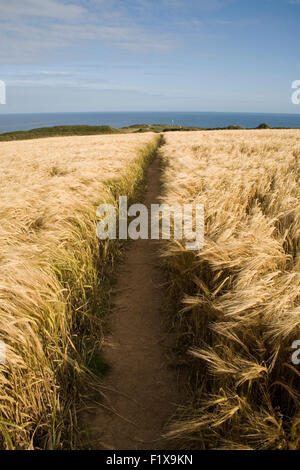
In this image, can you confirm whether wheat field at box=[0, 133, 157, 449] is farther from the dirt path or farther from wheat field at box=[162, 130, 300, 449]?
wheat field at box=[162, 130, 300, 449]

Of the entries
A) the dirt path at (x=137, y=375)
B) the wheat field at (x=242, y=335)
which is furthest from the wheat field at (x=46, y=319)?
the wheat field at (x=242, y=335)

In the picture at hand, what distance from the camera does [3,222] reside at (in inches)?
105

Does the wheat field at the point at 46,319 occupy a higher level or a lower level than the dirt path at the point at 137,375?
higher

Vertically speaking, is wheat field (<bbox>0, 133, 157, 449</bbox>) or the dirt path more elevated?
wheat field (<bbox>0, 133, 157, 449</bbox>)

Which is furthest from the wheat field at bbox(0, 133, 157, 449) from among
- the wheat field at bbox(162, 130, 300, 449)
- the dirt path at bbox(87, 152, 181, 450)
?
the wheat field at bbox(162, 130, 300, 449)

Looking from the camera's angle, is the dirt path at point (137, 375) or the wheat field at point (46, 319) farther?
the dirt path at point (137, 375)

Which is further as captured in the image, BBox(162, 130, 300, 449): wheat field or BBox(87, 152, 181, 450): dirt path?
BBox(87, 152, 181, 450): dirt path

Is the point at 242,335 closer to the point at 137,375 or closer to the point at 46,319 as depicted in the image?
the point at 137,375

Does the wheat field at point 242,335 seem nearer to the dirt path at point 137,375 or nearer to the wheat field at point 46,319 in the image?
the dirt path at point 137,375

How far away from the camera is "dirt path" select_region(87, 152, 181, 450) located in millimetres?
1628

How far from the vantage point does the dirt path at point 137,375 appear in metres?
1.63

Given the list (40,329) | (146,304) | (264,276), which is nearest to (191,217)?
(146,304)

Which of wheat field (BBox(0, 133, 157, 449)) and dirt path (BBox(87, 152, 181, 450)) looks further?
dirt path (BBox(87, 152, 181, 450))

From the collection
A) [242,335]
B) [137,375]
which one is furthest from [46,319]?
[242,335]
